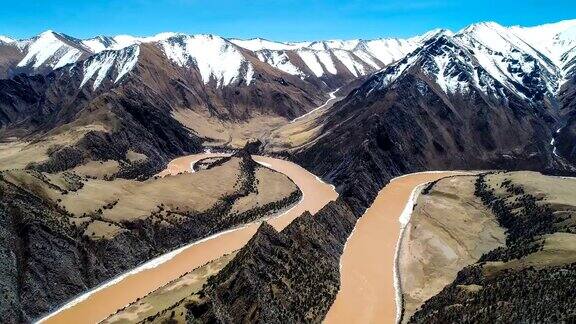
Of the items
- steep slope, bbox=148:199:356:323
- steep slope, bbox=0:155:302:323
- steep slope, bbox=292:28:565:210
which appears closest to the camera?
steep slope, bbox=148:199:356:323

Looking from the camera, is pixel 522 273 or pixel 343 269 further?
pixel 343 269

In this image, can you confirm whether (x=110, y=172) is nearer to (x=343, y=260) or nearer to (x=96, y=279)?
(x=96, y=279)

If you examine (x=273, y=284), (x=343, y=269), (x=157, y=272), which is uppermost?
(x=157, y=272)

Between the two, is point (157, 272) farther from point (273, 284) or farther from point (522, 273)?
point (522, 273)

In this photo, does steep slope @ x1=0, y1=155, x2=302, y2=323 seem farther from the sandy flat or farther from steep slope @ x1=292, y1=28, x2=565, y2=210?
steep slope @ x1=292, y1=28, x2=565, y2=210

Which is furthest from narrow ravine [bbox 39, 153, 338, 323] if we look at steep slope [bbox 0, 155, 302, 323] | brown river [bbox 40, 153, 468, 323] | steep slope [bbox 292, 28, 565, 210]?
steep slope [bbox 292, 28, 565, 210]

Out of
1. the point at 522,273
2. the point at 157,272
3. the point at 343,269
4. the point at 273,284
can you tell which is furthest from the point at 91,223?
the point at 522,273

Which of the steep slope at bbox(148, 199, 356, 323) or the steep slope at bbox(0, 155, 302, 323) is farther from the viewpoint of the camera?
the steep slope at bbox(0, 155, 302, 323)
